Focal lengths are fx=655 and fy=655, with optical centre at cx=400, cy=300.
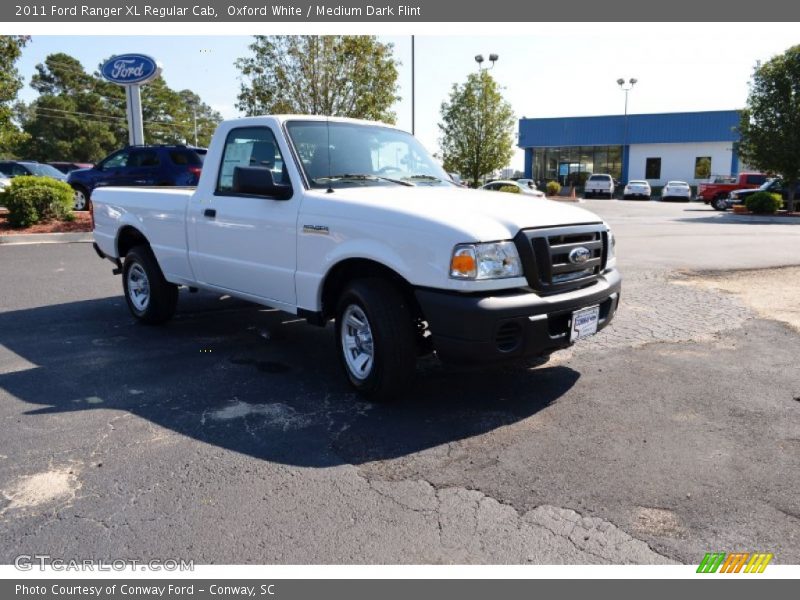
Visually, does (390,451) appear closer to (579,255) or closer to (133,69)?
(579,255)

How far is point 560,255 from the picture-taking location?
4395 millimetres

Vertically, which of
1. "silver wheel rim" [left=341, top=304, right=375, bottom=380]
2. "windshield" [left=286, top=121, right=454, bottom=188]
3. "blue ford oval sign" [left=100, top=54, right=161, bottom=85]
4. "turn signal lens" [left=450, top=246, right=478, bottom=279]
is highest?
"blue ford oval sign" [left=100, top=54, right=161, bottom=85]

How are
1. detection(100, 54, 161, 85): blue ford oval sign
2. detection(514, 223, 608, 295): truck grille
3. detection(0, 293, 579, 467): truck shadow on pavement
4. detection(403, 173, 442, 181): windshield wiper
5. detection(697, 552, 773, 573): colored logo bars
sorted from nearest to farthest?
1. detection(697, 552, 773, 573): colored logo bars
2. detection(0, 293, 579, 467): truck shadow on pavement
3. detection(514, 223, 608, 295): truck grille
4. detection(403, 173, 442, 181): windshield wiper
5. detection(100, 54, 161, 85): blue ford oval sign

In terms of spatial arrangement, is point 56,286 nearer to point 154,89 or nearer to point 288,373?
point 288,373

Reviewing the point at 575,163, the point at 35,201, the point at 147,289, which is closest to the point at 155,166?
the point at 35,201

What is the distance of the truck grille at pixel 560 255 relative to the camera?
13.8 feet

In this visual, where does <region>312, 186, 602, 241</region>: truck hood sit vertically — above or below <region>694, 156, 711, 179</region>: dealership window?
below

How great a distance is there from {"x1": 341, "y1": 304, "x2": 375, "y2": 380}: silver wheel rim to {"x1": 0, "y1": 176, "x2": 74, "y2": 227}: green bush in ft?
42.4

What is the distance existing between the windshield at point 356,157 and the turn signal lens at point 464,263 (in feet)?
4.69

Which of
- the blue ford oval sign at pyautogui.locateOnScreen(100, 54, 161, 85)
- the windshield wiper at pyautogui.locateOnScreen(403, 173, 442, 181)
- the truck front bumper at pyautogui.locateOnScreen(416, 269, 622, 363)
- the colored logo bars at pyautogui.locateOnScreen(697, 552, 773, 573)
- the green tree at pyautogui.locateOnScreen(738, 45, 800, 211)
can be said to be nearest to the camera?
the colored logo bars at pyautogui.locateOnScreen(697, 552, 773, 573)

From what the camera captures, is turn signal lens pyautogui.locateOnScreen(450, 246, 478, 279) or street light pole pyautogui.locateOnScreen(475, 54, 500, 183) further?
street light pole pyautogui.locateOnScreen(475, 54, 500, 183)

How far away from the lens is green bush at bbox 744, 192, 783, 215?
2612cm

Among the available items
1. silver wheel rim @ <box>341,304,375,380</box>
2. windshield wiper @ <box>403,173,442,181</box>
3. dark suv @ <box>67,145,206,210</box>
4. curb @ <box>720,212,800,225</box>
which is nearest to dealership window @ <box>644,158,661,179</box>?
curb @ <box>720,212,800,225</box>

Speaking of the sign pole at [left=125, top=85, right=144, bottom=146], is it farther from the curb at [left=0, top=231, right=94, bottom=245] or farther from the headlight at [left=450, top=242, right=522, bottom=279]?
the headlight at [left=450, top=242, right=522, bottom=279]
